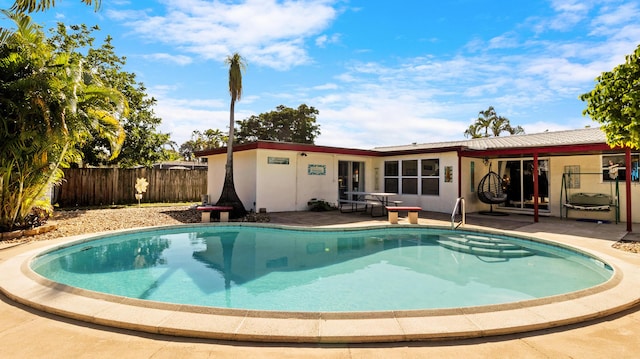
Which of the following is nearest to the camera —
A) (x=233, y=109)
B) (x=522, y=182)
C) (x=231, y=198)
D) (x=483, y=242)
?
(x=483, y=242)

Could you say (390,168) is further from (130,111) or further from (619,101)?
(130,111)

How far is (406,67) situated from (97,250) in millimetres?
10579

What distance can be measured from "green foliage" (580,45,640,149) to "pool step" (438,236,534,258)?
287 cm

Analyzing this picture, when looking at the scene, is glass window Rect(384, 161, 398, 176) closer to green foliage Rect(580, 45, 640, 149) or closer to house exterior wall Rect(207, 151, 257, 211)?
house exterior wall Rect(207, 151, 257, 211)

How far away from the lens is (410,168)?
43.8ft

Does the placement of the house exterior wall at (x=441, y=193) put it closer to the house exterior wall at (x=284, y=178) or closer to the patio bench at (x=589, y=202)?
the house exterior wall at (x=284, y=178)

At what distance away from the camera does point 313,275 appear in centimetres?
548

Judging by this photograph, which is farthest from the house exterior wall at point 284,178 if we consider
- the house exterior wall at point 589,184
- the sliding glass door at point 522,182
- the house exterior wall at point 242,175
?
the house exterior wall at point 589,184

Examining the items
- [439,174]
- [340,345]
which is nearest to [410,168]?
[439,174]

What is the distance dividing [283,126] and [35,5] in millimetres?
26199

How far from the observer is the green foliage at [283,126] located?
3238 centimetres

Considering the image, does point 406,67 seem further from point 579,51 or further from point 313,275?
point 313,275

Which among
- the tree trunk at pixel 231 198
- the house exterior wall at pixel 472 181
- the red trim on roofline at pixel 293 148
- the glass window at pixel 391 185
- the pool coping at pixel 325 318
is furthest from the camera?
the glass window at pixel 391 185

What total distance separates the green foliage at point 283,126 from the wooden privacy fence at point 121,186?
51.9 ft
